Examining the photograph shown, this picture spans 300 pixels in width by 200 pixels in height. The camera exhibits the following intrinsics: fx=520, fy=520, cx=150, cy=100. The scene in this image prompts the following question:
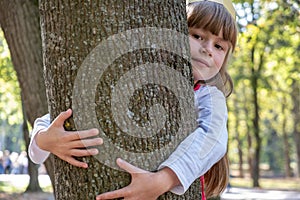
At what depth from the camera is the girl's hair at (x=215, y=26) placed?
8.13 ft

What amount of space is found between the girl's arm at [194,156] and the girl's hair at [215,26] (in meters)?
0.26

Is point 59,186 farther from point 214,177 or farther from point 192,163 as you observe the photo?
point 214,177

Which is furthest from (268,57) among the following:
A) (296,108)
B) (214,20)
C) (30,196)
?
(214,20)

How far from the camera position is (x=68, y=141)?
6.32 ft

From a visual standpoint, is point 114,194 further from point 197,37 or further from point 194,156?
point 197,37

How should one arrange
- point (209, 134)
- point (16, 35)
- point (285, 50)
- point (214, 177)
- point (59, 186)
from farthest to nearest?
point (285, 50) → point (16, 35) → point (214, 177) → point (209, 134) → point (59, 186)

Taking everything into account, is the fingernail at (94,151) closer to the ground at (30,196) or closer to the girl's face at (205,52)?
the girl's face at (205,52)

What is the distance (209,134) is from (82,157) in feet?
1.80

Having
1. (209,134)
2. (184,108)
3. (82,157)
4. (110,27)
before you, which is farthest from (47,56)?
(209,134)

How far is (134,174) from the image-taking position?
6.11 ft

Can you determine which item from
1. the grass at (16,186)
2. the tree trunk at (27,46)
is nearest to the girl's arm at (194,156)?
the tree trunk at (27,46)

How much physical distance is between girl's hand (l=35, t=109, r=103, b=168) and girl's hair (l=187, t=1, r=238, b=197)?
838 mm

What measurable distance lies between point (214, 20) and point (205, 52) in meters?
0.17

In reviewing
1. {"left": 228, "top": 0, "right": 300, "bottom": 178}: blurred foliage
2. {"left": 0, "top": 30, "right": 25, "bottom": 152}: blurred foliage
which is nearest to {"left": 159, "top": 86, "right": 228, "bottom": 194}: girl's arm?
{"left": 0, "top": 30, "right": 25, "bottom": 152}: blurred foliage
